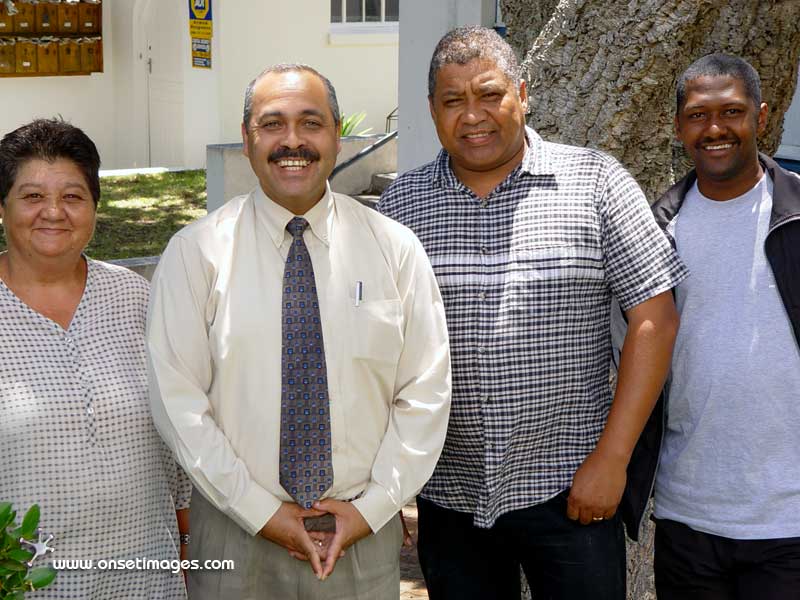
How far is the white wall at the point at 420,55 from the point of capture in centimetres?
808

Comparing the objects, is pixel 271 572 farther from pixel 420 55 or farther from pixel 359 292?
pixel 420 55

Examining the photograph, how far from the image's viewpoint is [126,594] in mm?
3201

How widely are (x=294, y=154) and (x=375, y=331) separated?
0.52 meters

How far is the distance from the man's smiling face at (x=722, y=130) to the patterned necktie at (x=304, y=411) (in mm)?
1219

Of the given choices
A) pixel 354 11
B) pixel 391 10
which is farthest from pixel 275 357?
pixel 391 10

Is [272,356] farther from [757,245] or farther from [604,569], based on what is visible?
[757,245]

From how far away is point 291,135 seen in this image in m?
3.01

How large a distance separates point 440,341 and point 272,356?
0.46m

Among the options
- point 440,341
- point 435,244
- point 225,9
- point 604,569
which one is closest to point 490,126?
point 435,244

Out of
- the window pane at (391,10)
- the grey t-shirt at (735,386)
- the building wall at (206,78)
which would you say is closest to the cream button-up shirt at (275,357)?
the grey t-shirt at (735,386)

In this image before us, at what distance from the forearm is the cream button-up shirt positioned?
1.63ft

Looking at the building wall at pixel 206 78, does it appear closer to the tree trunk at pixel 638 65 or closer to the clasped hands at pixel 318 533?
the tree trunk at pixel 638 65

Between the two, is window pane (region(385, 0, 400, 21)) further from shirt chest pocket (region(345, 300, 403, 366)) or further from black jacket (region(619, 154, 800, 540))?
shirt chest pocket (region(345, 300, 403, 366))

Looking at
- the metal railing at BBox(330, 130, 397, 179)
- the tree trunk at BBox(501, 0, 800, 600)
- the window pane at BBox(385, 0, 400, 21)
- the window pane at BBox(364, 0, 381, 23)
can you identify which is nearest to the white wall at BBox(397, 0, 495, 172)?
the metal railing at BBox(330, 130, 397, 179)
